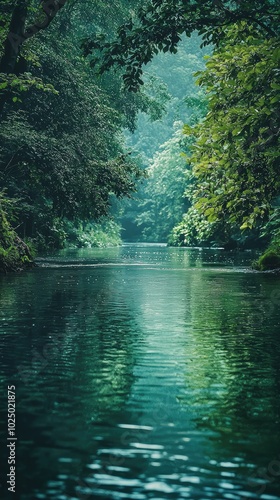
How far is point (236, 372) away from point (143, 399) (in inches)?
73.6

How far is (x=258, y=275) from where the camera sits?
2967cm

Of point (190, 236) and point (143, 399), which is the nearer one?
point (143, 399)

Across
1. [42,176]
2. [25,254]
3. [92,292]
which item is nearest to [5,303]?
[92,292]

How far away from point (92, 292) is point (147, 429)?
47.9ft

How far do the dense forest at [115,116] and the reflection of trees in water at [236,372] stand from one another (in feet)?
17.3

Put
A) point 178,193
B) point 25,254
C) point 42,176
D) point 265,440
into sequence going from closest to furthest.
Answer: point 265,440 < point 25,254 < point 42,176 < point 178,193

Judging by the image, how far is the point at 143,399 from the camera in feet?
26.8

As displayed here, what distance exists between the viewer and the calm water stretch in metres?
5.64

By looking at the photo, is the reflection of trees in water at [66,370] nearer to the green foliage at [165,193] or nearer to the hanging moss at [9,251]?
the hanging moss at [9,251]

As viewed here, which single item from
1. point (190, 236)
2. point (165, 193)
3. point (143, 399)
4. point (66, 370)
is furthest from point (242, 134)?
point (165, 193)

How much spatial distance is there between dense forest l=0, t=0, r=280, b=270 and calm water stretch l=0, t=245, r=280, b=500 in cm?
601

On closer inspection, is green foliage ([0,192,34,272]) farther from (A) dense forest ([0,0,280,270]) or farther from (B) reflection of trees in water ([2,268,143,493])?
(B) reflection of trees in water ([2,268,143,493])

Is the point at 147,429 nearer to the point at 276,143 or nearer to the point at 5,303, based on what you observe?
the point at 5,303

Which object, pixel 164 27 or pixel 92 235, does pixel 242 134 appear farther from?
pixel 92 235
